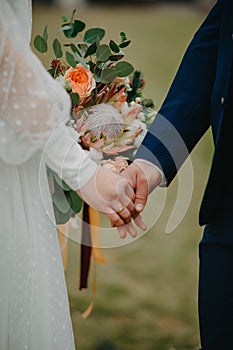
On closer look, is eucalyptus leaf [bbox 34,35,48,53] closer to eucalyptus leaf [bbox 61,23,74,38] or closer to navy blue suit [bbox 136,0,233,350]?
eucalyptus leaf [bbox 61,23,74,38]

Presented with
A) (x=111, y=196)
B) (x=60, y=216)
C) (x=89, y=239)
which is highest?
(x=111, y=196)

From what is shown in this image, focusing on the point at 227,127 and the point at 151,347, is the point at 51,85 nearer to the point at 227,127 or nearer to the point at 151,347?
the point at 227,127

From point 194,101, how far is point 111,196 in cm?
39

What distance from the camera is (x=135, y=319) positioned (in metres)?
4.66

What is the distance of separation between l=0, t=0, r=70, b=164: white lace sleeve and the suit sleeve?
1.35ft

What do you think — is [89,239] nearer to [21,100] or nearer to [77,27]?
[77,27]

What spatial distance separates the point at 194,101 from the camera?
2615 mm

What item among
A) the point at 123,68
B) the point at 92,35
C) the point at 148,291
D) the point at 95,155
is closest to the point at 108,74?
the point at 123,68

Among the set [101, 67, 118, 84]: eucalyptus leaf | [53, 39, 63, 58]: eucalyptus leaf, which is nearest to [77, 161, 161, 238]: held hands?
[101, 67, 118, 84]: eucalyptus leaf

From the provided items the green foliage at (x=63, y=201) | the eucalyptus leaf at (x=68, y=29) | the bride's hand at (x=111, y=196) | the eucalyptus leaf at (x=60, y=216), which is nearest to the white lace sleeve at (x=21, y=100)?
the bride's hand at (x=111, y=196)

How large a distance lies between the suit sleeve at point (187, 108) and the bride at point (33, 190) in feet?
0.53

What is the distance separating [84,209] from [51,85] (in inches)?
31.5

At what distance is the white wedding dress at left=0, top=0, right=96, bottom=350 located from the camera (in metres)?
2.35

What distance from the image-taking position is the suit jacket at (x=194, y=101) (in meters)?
2.47
